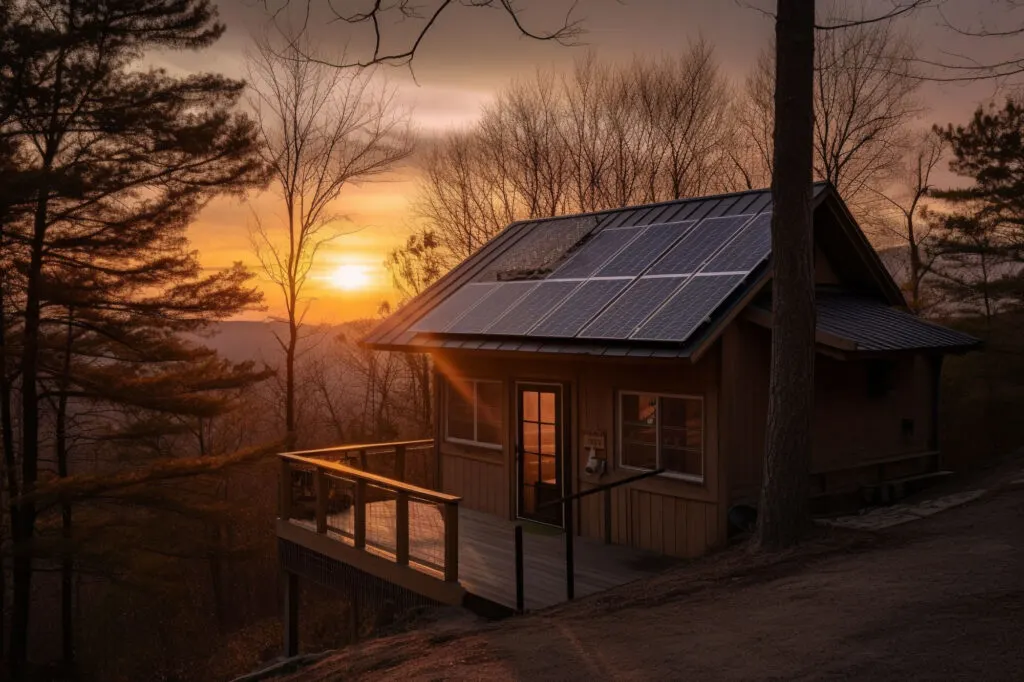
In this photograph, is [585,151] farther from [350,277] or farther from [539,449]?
[539,449]

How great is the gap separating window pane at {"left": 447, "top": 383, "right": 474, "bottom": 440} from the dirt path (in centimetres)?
548

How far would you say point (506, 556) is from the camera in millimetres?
10508

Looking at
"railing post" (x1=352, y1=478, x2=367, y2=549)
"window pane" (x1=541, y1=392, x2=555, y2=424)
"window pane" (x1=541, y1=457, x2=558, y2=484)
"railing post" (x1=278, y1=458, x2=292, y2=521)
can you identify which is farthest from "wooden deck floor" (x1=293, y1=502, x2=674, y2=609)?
"window pane" (x1=541, y1=392, x2=555, y2=424)

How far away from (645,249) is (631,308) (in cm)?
197

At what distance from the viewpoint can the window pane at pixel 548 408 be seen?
12.0 metres

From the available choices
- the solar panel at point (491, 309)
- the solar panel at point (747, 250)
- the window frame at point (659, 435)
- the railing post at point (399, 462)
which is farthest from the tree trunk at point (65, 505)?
the solar panel at point (747, 250)

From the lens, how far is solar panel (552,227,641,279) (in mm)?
12734

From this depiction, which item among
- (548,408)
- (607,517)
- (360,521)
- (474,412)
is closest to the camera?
(360,521)

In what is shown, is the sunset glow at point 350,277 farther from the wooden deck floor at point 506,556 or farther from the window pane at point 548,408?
the window pane at point 548,408

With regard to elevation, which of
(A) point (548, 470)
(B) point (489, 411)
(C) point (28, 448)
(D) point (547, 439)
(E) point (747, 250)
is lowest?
(C) point (28, 448)

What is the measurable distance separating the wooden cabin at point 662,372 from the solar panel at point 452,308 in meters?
0.05

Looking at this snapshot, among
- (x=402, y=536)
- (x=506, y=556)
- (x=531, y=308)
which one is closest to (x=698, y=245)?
(x=531, y=308)

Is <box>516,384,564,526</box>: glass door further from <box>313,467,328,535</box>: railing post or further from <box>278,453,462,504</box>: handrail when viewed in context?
<box>313,467,328,535</box>: railing post

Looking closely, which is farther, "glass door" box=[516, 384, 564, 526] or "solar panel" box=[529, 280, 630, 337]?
"glass door" box=[516, 384, 564, 526]
